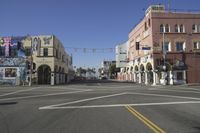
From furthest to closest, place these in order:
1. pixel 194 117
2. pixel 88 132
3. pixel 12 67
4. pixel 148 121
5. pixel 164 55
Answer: pixel 12 67 → pixel 164 55 → pixel 194 117 → pixel 148 121 → pixel 88 132

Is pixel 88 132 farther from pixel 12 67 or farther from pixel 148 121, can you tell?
pixel 12 67

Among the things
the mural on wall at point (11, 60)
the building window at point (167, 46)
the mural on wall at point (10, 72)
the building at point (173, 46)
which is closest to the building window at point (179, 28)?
the building at point (173, 46)

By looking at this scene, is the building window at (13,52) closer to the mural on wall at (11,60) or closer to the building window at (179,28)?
the mural on wall at (11,60)

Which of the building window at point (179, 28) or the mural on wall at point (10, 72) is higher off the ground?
the building window at point (179, 28)

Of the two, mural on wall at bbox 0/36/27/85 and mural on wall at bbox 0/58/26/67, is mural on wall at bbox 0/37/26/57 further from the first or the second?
mural on wall at bbox 0/58/26/67

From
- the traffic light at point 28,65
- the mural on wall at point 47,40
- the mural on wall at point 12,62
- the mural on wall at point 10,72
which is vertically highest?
the mural on wall at point 47,40

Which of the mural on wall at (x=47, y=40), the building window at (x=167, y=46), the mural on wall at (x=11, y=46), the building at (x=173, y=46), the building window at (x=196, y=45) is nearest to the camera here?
the building at (x=173, y=46)

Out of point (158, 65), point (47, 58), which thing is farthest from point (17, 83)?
point (158, 65)

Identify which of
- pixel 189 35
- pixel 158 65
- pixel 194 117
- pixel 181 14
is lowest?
pixel 194 117

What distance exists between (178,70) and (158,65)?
3.89 meters

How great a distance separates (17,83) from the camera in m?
59.4

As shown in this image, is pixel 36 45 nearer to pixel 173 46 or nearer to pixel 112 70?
pixel 173 46

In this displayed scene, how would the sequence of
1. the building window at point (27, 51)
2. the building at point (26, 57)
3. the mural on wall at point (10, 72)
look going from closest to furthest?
the mural on wall at point (10, 72) < the building at point (26, 57) < the building window at point (27, 51)

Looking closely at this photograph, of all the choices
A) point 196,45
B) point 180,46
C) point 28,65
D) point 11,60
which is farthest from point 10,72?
point 196,45
